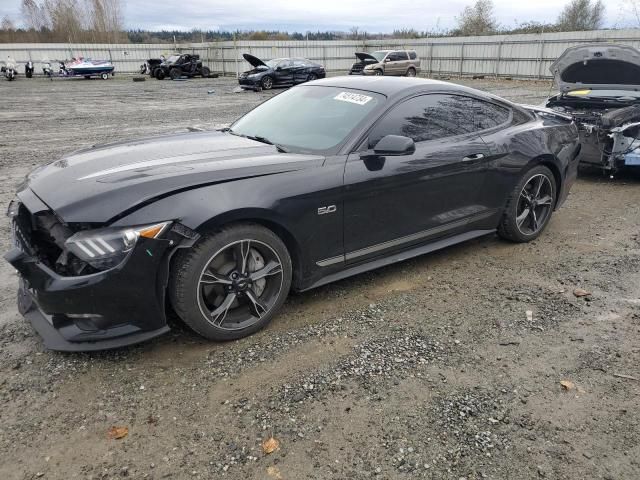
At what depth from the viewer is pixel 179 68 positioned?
102ft

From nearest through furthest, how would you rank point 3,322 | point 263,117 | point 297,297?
point 3,322 < point 297,297 < point 263,117

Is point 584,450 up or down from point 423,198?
down

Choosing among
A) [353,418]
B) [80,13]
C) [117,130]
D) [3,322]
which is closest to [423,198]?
[353,418]

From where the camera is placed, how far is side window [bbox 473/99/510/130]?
172 inches

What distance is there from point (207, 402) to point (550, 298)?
2.65 m

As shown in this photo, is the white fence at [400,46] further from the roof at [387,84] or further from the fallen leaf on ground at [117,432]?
the fallen leaf on ground at [117,432]

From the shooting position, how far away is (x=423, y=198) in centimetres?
385

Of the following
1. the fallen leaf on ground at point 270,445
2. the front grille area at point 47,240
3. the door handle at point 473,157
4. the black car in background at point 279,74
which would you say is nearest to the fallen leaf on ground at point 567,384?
the fallen leaf on ground at point 270,445

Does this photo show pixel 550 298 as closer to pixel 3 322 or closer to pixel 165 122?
pixel 3 322

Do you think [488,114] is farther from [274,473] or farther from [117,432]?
[117,432]

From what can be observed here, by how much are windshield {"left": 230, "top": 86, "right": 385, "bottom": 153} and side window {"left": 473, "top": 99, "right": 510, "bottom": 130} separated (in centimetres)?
110

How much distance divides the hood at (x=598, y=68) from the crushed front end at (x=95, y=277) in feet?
22.8

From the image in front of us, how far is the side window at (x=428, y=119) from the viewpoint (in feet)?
12.1

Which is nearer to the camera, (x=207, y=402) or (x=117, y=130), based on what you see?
(x=207, y=402)
